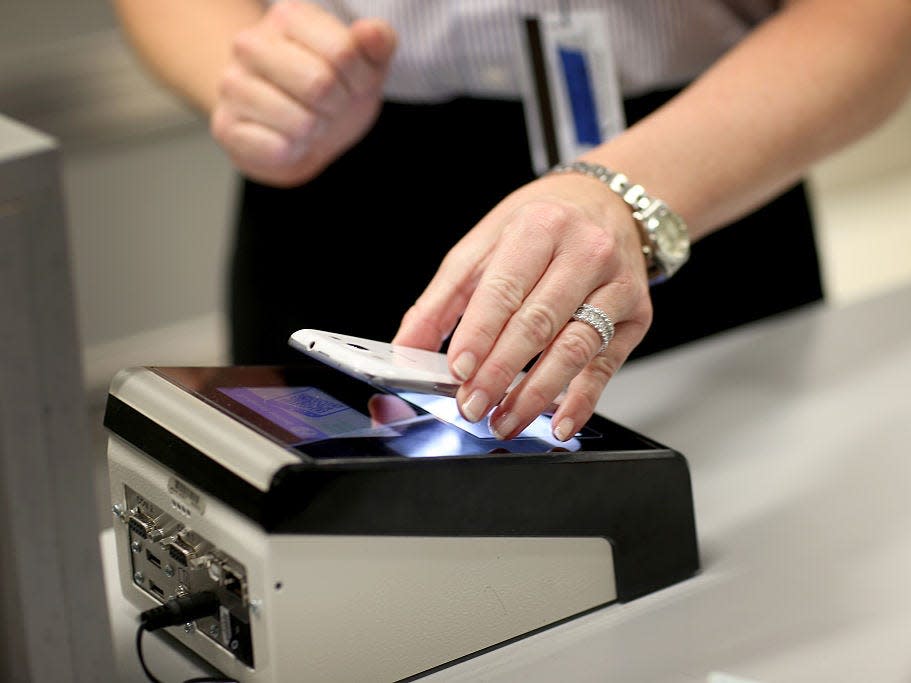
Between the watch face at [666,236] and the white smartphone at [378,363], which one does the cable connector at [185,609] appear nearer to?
the white smartphone at [378,363]

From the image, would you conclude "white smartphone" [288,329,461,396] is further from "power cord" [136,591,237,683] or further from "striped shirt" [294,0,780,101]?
"striped shirt" [294,0,780,101]

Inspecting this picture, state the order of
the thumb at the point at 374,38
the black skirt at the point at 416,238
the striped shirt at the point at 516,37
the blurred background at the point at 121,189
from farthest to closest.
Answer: the blurred background at the point at 121,189
the black skirt at the point at 416,238
the striped shirt at the point at 516,37
the thumb at the point at 374,38

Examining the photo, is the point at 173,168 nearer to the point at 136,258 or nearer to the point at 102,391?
the point at 136,258

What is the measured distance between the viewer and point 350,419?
78 cm

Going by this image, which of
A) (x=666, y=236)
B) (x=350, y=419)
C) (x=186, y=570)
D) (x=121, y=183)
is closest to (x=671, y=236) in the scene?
(x=666, y=236)

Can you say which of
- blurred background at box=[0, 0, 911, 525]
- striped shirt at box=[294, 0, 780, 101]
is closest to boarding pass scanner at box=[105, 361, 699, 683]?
striped shirt at box=[294, 0, 780, 101]

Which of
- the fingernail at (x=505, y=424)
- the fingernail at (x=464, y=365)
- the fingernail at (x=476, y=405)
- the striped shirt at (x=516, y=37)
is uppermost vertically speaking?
the striped shirt at (x=516, y=37)

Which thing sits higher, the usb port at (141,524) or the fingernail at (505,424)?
the fingernail at (505,424)

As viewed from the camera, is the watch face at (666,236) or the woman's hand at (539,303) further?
the watch face at (666,236)

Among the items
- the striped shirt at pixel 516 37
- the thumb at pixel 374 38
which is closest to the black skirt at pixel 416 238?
the striped shirt at pixel 516 37

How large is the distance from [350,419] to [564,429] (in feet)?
0.41

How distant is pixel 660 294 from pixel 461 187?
0.21 m

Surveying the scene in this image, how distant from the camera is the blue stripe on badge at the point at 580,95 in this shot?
1103 millimetres

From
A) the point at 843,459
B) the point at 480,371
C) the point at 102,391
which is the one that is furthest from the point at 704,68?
the point at 102,391
